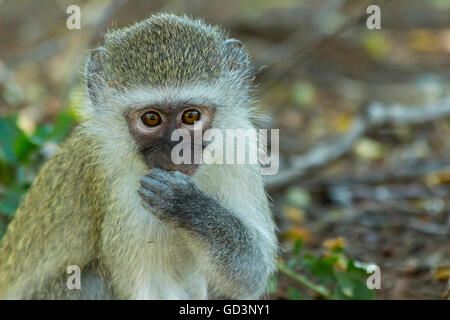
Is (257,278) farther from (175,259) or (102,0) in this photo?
(102,0)

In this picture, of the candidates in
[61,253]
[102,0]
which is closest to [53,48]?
[102,0]

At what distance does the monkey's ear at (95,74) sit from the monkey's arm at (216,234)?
2.74 ft

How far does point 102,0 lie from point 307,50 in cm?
274

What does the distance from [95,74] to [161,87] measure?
1.95 feet

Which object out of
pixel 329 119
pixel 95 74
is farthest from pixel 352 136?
pixel 95 74

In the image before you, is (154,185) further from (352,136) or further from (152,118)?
(352,136)

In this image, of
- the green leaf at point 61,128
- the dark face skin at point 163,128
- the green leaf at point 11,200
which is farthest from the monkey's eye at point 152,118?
the green leaf at point 61,128

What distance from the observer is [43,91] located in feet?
31.5

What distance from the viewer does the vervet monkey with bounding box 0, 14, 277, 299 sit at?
3908mm

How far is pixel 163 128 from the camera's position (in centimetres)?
388

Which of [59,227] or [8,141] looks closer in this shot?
[59,227]

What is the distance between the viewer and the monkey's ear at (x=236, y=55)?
4457 millimetres

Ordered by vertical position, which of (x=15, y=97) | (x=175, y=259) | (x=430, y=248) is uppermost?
(x=15, y=97)

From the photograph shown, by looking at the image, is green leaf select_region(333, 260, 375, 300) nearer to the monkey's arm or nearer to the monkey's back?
the monkey's arm
